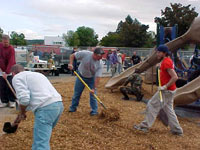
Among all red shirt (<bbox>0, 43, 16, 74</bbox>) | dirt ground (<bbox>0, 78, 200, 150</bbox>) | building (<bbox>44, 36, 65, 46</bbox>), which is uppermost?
building (<bbox>44, 36, 65, 46</bbox>)

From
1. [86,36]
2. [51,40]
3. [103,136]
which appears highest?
[86,36]

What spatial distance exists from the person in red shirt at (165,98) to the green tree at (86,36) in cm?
7330

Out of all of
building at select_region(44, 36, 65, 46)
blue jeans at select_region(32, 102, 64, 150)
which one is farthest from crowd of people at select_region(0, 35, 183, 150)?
building at select_region(44, 36, 65, 46)

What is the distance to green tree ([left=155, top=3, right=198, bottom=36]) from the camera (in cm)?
3701

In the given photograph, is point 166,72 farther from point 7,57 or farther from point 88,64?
point 7,57

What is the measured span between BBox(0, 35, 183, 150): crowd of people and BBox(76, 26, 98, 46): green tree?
7118cm

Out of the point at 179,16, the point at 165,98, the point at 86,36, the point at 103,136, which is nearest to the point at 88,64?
the point at 103,136

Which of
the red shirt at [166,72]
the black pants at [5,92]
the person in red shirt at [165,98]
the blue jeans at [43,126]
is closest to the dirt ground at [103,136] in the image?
the person in red shirt at [165,98]

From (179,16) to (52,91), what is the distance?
1467 inches

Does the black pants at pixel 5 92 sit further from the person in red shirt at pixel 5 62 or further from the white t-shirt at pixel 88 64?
the white t-shirt at pixel 88 64

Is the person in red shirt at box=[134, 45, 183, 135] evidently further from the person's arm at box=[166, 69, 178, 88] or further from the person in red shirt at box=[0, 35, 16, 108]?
the person in red shirt at box=[0, 35, 16, 108]

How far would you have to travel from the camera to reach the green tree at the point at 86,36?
79.1m

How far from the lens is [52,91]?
11.0 ft

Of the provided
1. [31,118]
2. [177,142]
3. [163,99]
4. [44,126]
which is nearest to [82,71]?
[31,118]
